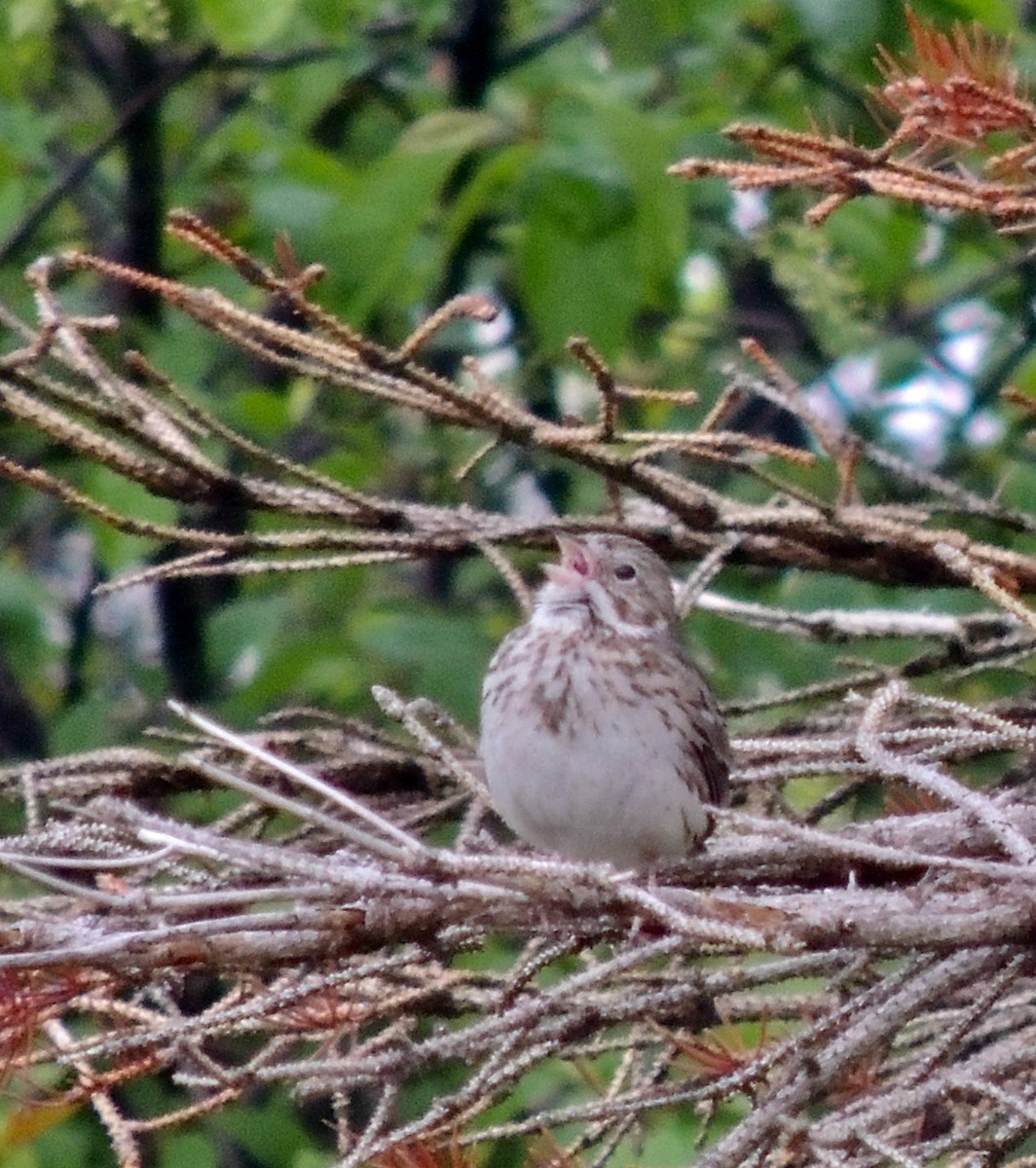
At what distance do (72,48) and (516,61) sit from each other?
4.92 ft

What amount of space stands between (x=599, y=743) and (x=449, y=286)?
7.33 feet

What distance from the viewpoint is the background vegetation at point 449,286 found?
386cm

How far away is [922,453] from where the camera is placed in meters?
6.00

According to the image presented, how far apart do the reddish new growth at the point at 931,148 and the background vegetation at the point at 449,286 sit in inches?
27.3

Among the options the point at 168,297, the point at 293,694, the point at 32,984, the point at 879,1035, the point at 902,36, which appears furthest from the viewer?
the point at 293,694

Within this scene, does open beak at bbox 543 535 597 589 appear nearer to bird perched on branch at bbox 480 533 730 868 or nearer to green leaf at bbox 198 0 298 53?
bird perched on branch at bbox 480 533 730 868

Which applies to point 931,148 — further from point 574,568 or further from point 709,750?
point 574,568

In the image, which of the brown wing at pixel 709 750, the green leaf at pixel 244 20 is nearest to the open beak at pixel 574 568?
the brown wing at pixel 709 750

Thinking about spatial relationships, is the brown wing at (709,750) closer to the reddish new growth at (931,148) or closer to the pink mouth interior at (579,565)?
the pink mouth interior at (579,565)

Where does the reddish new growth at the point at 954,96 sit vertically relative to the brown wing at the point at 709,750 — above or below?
above

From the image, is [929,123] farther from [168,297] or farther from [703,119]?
[703,119]

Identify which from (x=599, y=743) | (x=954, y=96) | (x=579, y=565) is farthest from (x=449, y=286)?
(x=954, y=96)

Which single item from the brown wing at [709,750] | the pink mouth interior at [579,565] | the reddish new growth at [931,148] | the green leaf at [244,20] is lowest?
the brown wing at [709,750]

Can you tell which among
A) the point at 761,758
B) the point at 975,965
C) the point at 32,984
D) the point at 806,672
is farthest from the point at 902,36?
the point at 32,984
